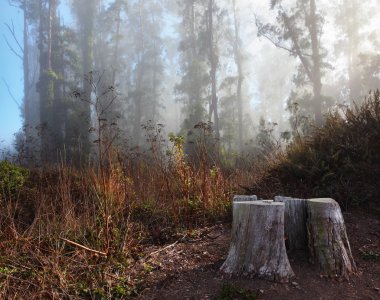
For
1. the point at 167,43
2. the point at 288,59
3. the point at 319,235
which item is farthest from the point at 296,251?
the point at 167,43

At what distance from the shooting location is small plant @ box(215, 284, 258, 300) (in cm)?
245

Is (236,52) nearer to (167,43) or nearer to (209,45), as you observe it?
(209,45)

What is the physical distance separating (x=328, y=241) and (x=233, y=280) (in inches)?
37.9

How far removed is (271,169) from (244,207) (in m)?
2.67

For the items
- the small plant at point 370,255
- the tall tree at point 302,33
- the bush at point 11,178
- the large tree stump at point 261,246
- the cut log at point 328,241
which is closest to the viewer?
the large tree stump at point 261,246

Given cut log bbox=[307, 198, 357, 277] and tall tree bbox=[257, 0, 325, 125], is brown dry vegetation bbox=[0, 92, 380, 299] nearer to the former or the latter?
cut log bbox=[307, 198, 357, 277]

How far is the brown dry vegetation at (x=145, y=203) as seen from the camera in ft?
9.89

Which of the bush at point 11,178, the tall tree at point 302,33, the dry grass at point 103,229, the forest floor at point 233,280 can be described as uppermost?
the tall tree at point 302,33

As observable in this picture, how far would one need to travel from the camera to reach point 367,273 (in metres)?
2.97

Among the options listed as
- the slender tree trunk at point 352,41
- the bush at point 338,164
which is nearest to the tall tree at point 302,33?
the slender tree trunk at point 352,41

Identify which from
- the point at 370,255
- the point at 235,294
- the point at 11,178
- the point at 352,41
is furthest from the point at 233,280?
the point at 352,41

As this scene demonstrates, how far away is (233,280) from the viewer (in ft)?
8.97

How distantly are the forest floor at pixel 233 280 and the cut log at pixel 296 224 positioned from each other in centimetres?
13

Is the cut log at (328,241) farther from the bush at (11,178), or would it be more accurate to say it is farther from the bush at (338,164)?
the bush at (11,178)
